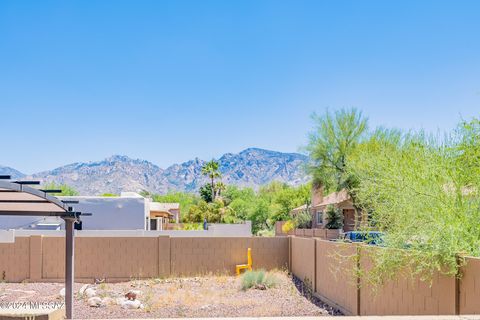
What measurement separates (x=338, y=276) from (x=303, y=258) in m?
5.32

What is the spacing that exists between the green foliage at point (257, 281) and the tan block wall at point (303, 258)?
995 mm

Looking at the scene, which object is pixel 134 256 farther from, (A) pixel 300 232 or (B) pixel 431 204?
(A) pixel 300 232

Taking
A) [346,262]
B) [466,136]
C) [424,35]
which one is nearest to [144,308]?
[346,262]

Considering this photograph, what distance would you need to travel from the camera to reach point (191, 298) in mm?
15430

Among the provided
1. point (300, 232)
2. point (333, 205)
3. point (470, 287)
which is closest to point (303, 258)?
point (470, 287)

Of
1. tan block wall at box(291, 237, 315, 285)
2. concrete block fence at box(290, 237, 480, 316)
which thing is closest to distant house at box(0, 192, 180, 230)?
tan block wall at box(291, 237, 315, 285)

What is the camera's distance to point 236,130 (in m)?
126

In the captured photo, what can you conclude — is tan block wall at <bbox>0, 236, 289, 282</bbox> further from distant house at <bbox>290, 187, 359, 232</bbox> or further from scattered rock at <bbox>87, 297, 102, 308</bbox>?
distant house at <bbox>290, 187, 359, 232</bbox>

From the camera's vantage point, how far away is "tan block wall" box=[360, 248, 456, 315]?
8281mm

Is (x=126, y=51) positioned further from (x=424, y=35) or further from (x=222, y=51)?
(x=424, y=35)

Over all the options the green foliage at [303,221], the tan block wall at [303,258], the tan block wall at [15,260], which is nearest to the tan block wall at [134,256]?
the tan block wall at [15,260]

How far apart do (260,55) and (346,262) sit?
43.1 meters

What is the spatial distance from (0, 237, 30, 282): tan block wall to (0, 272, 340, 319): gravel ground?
2.03 feet

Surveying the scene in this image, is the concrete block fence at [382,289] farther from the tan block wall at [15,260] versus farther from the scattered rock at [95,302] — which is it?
the tan block wall at [15,260]
